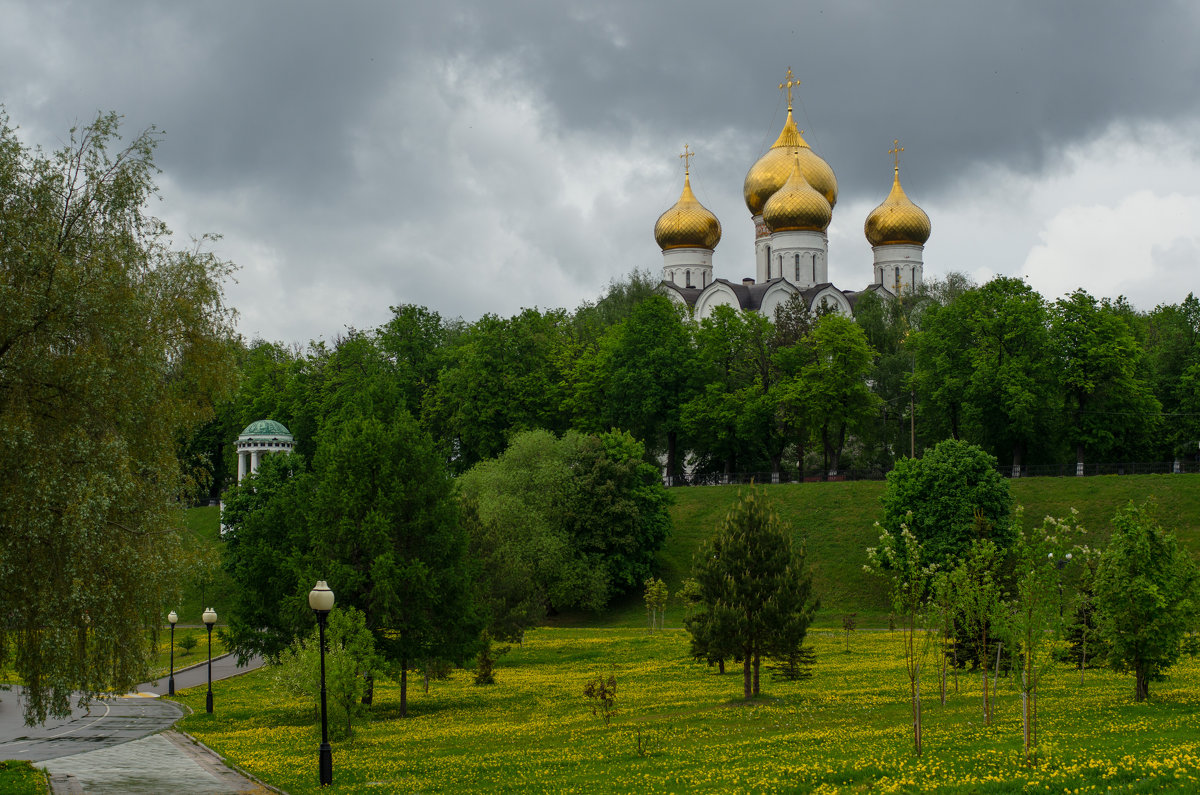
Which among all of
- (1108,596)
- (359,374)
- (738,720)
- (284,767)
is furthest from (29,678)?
(359,374)

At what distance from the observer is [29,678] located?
1764 cm

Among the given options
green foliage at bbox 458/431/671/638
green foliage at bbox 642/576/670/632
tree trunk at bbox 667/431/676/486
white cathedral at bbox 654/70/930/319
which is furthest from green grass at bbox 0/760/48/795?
white cathedral at bbox 654/70/930/319

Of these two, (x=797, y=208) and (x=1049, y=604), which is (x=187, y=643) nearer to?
(x=1049, y=604)

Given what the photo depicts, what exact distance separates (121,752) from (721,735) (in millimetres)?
11935

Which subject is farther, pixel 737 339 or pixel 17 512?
pixel 737 339

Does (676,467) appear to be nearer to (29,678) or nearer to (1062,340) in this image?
(1062,340)

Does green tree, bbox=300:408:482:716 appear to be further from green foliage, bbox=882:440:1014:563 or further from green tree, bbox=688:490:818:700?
green foliage, bbox=882:440:1014:563

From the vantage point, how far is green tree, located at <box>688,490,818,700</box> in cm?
2555

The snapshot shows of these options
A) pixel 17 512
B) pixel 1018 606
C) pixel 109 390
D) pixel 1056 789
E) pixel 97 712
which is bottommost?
pixel 97 712

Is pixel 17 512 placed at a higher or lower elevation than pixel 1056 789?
higher

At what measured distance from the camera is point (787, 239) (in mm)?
86750

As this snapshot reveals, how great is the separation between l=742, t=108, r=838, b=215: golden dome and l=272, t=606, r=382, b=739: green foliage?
225 feet

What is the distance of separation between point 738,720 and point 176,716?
15570 millimetres

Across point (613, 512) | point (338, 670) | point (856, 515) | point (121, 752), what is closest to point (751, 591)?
point (338, 670)
